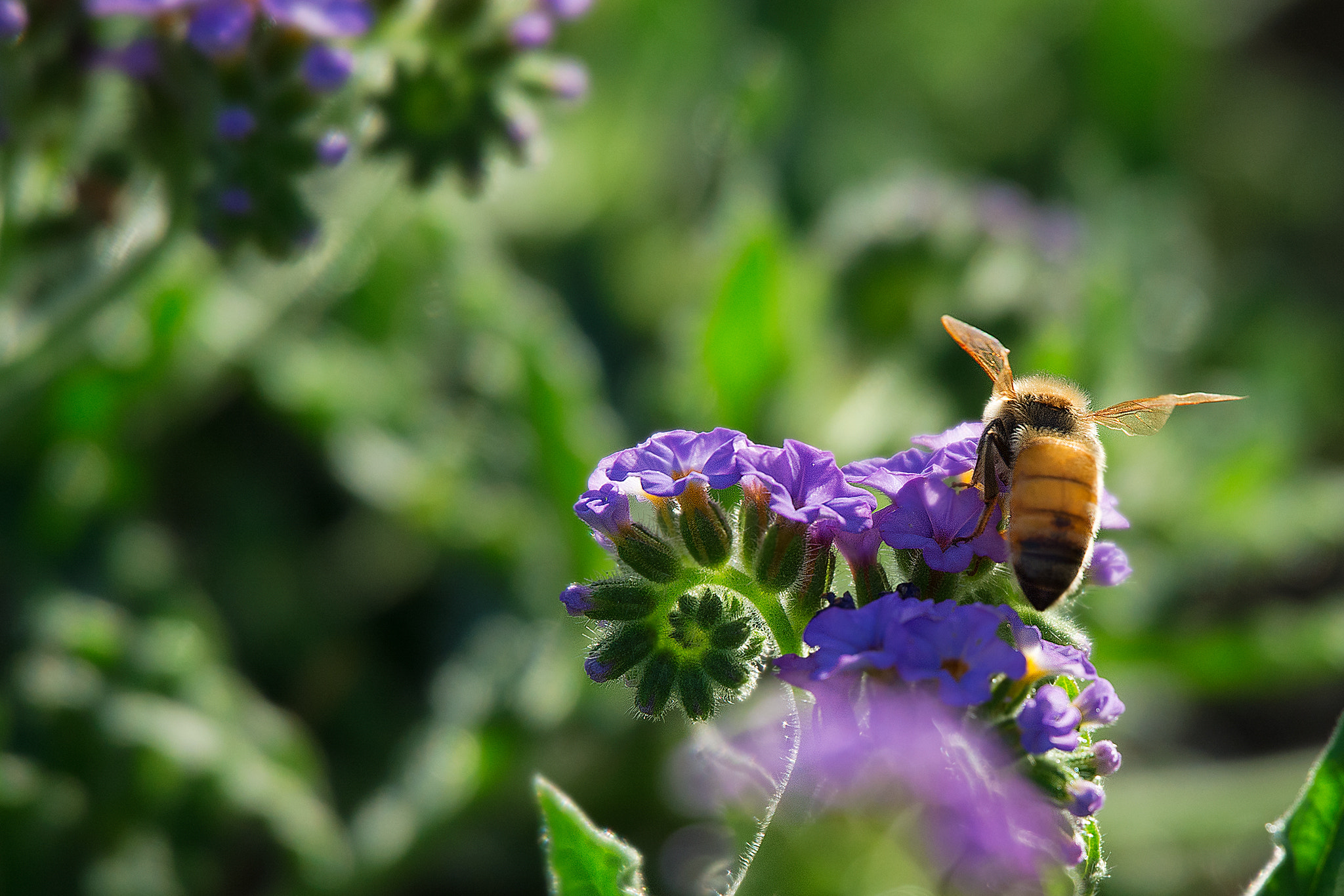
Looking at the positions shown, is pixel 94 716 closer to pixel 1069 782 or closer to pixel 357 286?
pixel 357 286

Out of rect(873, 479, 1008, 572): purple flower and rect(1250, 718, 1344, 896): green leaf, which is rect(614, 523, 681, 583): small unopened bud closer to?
rect(873, 479, 1008, 572): purple flower

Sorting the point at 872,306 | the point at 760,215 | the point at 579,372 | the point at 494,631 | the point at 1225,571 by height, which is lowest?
the point at 494,631

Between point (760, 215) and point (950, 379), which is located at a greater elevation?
point (760, 215)

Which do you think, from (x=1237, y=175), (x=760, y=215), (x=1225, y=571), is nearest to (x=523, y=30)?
(x=760, y=215)

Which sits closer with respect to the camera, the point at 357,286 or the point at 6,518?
the point at 6,518

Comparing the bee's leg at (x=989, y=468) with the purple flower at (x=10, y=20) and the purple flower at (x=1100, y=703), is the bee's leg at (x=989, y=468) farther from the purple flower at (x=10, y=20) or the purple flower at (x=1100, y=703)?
the purple flower at (x=10, y=20)

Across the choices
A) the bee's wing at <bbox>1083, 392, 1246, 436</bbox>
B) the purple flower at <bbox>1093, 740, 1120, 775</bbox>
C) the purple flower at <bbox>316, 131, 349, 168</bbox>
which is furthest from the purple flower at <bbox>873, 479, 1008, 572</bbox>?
the purple flower at <bbox>316, 131, 349, 168</bbox>
